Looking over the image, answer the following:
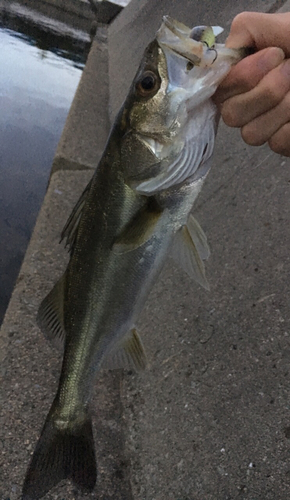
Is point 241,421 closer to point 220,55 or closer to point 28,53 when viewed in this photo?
point 220,55

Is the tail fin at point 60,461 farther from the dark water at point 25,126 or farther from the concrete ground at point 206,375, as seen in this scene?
the dark water at point 25,126

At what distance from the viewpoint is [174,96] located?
148 cm

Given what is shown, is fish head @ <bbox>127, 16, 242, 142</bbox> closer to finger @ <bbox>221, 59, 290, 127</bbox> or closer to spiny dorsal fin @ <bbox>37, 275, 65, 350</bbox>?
finger @ <bbox>221, 59, 290, 127</bbox>

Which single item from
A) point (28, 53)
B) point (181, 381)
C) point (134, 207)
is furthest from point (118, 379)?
point (28, 53)

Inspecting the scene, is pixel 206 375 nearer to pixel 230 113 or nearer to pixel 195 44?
pixel 230 113

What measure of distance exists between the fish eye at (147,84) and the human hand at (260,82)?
0.22 m

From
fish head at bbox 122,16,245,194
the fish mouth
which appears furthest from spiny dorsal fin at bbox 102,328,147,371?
the fish mouth

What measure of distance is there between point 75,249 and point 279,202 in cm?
107

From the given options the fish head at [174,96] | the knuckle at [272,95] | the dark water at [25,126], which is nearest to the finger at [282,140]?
the knuckle at [272,95]

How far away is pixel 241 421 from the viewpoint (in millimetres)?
1819

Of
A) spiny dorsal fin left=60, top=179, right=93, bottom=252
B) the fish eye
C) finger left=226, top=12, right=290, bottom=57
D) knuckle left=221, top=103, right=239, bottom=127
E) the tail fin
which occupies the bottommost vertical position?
the tail fin

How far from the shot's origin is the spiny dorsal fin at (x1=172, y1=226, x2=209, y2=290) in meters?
1.76

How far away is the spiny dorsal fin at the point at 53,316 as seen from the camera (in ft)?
6.25

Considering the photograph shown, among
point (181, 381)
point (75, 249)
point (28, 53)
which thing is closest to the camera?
point (75, 249)
